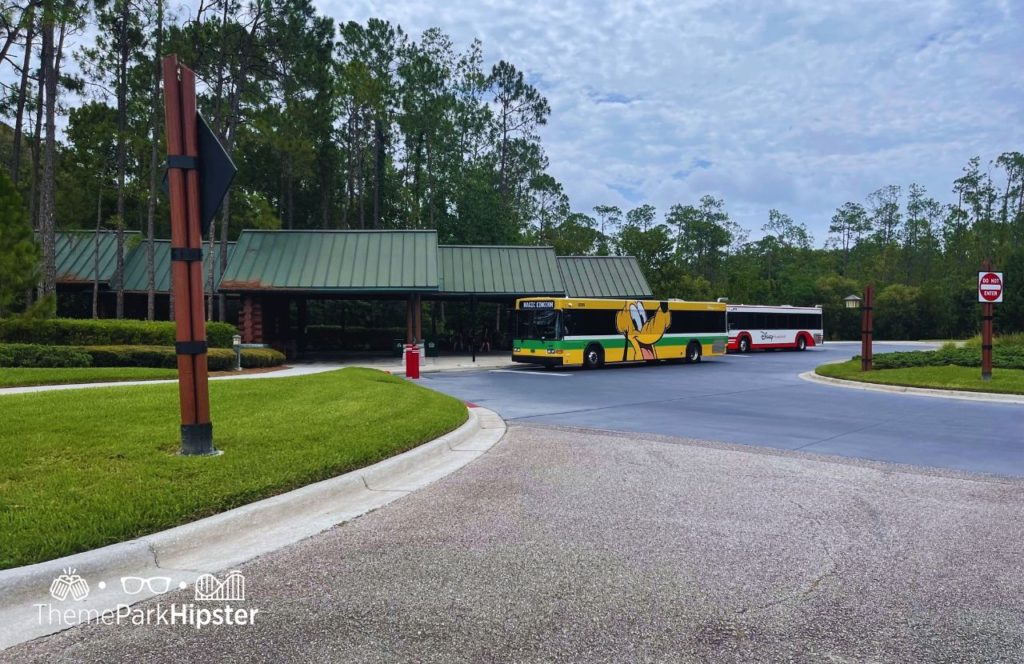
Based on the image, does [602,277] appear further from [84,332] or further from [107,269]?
[107,269]

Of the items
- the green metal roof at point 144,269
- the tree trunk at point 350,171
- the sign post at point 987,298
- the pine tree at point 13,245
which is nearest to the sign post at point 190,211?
the pine tree at point 13,245

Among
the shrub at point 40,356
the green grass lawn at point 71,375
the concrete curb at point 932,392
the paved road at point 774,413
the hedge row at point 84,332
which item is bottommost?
the concrete curb at point 932,392

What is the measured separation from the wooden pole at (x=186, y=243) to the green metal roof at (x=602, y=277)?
89.4 feet

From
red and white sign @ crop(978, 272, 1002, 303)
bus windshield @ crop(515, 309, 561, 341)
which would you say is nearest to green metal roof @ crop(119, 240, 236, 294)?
bus windshield @ crop(515, 309, 561, 341)

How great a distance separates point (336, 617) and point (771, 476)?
16.8ft

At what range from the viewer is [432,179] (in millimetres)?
48250

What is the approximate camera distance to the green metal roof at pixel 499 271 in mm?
30000

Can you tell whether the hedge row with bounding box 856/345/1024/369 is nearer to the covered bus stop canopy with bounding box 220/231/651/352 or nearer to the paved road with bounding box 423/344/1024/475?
the paved road with bounding box 423/344/1024/475

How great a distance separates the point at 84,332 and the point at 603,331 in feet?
56.3

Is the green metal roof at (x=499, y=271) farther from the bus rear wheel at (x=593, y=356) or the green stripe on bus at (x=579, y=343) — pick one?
the bus rear wheel at (x=593, y=356)

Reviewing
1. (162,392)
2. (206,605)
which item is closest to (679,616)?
(206,605)

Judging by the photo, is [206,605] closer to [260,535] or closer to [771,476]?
[260,535]

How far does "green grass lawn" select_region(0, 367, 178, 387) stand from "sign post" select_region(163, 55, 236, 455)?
967 centimetres

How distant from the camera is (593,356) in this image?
2488cm
